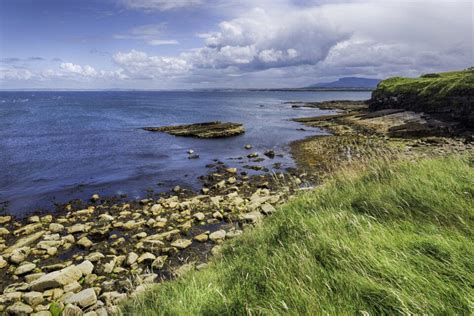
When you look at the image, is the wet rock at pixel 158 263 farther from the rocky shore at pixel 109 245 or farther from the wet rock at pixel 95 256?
the wet rock at pixel 95 256

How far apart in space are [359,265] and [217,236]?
774 centimetres

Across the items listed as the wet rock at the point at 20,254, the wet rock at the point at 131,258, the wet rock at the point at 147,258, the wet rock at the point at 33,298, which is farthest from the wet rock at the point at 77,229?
the wet rock at the point at 33,298

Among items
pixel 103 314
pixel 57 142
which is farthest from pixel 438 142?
pixel 57 142

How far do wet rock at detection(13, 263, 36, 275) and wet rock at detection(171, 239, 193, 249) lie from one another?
14.6 feet

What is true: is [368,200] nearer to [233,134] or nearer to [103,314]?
[103,314]

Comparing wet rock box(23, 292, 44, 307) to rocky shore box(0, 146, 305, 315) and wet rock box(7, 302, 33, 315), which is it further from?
wet rock box(7, 302, 33, 315)

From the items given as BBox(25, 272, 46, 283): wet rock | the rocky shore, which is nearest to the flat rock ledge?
the rocky shore

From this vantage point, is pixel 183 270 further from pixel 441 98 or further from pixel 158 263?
pixel 441 98

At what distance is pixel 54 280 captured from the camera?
828 cm

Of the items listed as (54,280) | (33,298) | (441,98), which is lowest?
(33,298)

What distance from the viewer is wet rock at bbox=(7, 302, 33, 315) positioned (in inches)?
284

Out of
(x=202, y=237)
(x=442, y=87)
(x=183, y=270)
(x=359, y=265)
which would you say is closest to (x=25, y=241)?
(x=202, y=237)

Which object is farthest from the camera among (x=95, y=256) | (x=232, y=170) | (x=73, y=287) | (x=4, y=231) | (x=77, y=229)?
(x=232, y=170)

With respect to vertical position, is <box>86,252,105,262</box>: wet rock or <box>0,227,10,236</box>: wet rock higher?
<box>86,252,105,262</box>: wet rock
